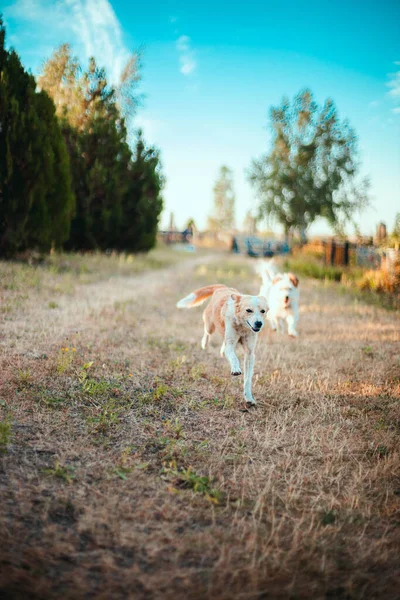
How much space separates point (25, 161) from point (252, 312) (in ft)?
28.2

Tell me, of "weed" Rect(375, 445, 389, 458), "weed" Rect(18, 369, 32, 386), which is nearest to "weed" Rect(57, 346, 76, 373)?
"weed" Rect(18, 369, 32, 386)

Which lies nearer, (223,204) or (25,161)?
(25,161)

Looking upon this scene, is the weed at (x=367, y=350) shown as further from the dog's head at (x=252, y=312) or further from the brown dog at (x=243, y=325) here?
the dog's head at (x=252, y=312)

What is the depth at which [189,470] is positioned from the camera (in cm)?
269

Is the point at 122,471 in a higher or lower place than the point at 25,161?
lower

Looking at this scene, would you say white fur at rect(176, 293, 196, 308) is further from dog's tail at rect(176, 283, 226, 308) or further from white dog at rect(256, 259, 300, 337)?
white dog at rect(256, 259, 300, 337)

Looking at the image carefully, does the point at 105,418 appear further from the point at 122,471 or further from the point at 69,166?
the point at 69,166

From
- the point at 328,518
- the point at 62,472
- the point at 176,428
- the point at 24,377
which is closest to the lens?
the point at 328,518

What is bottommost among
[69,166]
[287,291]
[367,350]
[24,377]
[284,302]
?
[24,377]

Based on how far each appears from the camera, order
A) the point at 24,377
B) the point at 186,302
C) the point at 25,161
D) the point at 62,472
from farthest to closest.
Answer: the point at 25,161 → the point at 186,302 → the point at 24,377 → the point at 62,472

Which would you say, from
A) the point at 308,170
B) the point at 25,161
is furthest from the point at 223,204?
the point at 25,161

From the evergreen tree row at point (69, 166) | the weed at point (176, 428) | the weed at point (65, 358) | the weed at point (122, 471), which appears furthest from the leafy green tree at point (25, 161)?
the weed at point (122, 471)

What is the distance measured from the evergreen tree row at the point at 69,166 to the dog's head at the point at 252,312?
26.1ft

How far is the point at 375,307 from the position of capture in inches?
381
